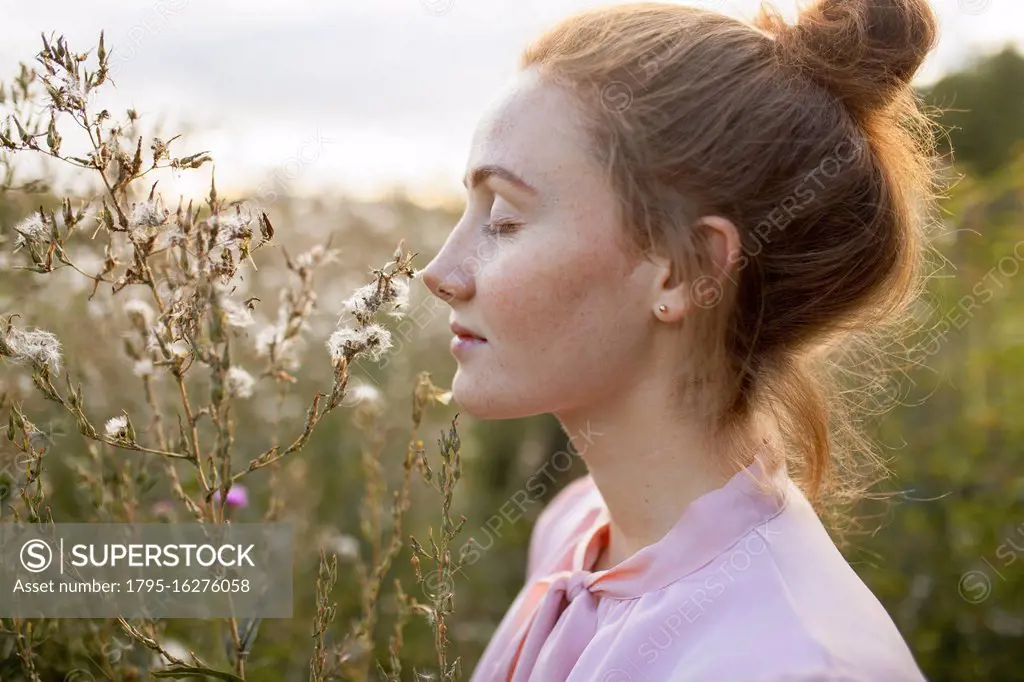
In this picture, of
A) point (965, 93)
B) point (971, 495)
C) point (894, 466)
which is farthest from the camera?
point (965, 93)

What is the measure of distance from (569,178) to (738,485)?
22.9 inches

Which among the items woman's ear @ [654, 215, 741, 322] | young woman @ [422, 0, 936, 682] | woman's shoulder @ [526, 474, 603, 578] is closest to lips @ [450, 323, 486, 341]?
young woman @ [422, 0, 936, 682]

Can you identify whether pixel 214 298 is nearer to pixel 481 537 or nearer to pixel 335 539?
pixel 335 539

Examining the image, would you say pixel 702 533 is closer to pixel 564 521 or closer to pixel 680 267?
pixel 680 267

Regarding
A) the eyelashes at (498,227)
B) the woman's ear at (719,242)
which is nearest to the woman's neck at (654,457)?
the woman's ear at (719,242)

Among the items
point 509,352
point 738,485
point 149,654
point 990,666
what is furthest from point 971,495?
point 149,654

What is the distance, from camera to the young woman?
1513 millimetres

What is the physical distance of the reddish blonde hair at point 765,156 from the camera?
5.01ft

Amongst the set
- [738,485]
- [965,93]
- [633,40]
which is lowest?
[738,485]

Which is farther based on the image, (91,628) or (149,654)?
(149,654)

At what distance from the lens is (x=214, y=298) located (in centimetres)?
110

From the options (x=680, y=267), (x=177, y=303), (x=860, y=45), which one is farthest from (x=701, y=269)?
(x=177, y=303)

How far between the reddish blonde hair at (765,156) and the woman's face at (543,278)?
1.9 inches

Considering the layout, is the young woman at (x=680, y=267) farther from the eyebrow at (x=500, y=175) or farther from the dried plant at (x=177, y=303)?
the dried plant at (x=177, y=303)
